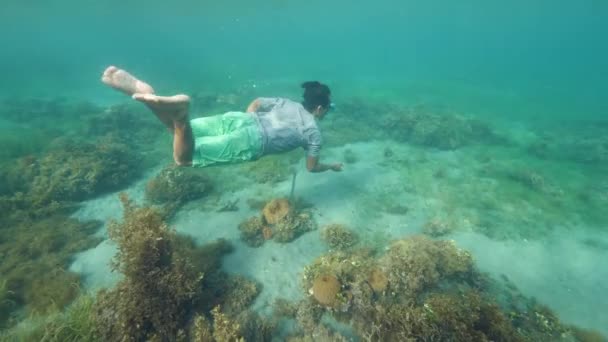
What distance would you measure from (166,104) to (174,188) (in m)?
5.42

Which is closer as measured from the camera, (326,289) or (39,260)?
(326,289)

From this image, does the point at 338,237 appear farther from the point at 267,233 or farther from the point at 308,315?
the point at 308,315

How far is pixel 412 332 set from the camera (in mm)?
4223

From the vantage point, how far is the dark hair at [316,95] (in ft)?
23.2

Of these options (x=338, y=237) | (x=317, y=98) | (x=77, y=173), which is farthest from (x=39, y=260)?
(x=317, y=98)

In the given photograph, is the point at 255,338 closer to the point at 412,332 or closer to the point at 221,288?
the point at 221,288

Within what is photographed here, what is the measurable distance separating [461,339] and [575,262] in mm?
6718

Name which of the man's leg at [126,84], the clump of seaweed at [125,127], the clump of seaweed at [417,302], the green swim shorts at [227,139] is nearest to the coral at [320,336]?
the clump of seaweed at [417,302]

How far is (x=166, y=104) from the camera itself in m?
4.65

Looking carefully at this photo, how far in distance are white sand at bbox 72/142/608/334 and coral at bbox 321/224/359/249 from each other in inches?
10.5

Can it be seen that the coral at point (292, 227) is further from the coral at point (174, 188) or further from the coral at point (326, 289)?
the coral at point (174, 188)

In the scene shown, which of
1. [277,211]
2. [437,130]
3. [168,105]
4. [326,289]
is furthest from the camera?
[437,130]

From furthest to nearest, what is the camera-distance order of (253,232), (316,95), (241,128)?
(253,232)
(316,95)
(241,128)

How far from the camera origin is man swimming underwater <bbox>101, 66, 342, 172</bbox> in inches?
205
